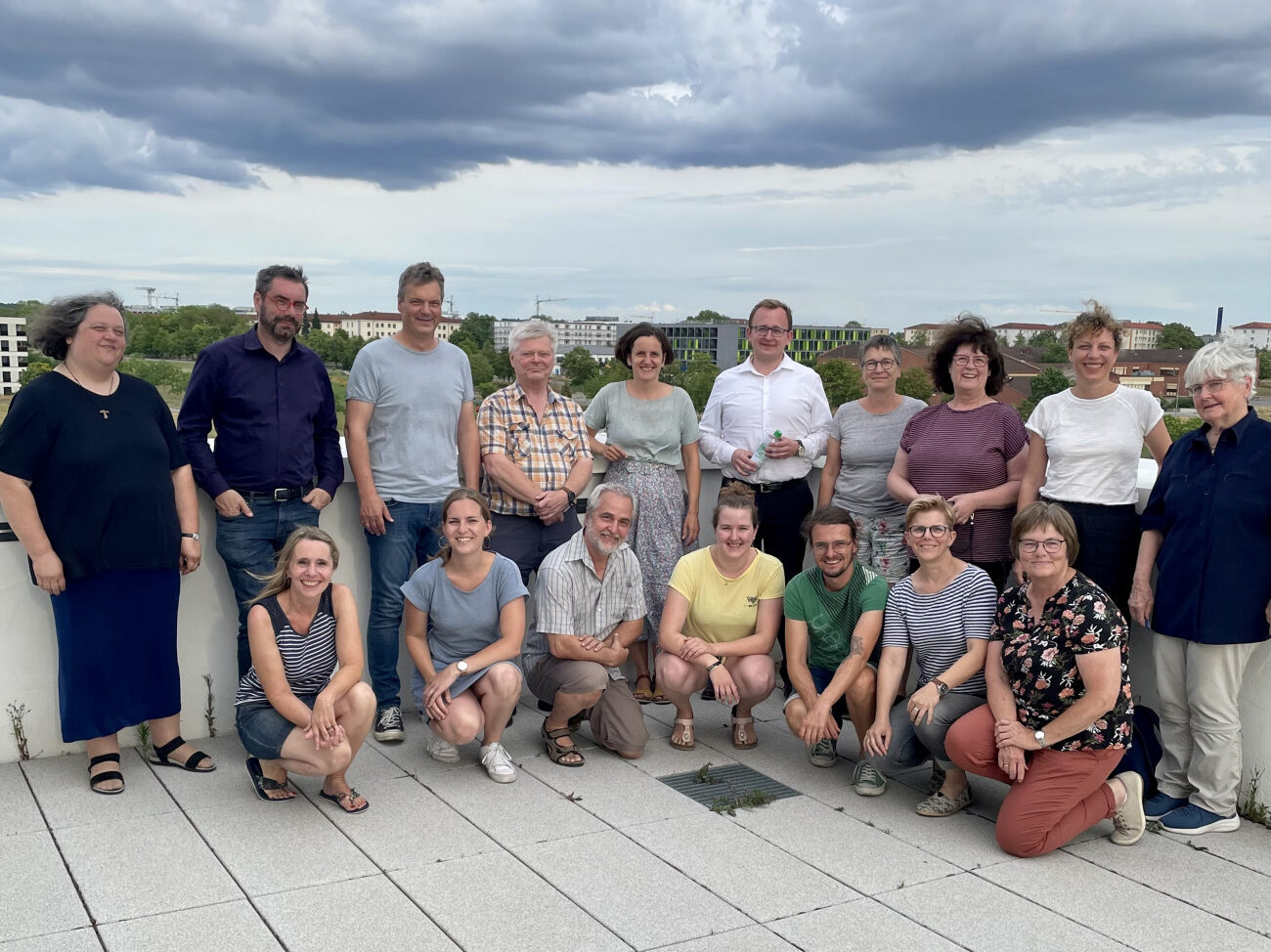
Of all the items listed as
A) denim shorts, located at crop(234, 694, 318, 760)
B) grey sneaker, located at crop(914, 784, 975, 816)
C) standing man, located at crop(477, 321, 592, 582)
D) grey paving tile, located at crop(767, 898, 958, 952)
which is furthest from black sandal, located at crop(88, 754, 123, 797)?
grey sneaker, located at crop(914, 784, 975, 816)

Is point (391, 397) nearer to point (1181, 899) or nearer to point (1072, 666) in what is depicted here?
point (1072, 666)

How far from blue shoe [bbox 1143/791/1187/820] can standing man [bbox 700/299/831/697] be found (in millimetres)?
1560

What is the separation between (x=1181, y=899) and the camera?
9.66 feet

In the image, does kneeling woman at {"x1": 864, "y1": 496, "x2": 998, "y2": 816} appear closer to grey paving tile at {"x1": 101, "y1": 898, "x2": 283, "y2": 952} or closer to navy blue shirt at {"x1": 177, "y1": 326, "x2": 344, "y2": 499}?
grey paving tile at {"x1": 101, "y1": 898, "x2": 283, "y2": 952}

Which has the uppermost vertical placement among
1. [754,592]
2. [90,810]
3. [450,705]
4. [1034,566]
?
[1034,566]

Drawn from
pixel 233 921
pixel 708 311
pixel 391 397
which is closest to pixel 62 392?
pixel 391 397

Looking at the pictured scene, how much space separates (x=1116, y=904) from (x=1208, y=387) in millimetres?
1540

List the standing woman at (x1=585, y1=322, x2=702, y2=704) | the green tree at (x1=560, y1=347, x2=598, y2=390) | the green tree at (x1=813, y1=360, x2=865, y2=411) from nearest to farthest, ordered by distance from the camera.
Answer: the standing woman at (x1=585, y1=322, x2=702, y2=704)
the green tree at (x1=813, y1=360, x2=865, y2=411)
the green tree at (x1=560, y1=347, x2=598, y2=390)

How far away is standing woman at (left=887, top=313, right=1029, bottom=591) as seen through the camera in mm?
3969

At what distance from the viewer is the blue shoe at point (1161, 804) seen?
11.4 ft

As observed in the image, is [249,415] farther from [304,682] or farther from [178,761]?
[178,761]

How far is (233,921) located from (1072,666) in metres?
2.40

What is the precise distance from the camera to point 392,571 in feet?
13.9

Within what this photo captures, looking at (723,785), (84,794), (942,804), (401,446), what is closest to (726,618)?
(723,785)
